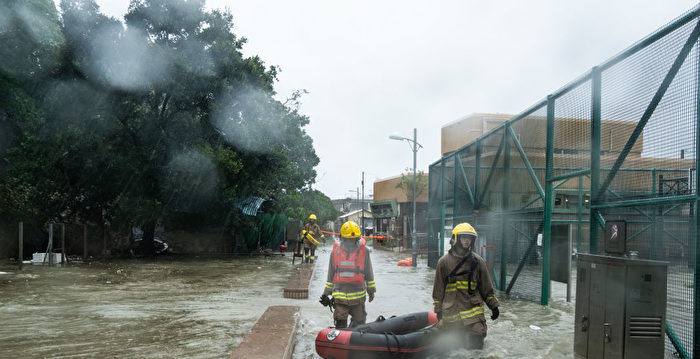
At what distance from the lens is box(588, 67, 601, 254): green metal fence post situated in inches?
279

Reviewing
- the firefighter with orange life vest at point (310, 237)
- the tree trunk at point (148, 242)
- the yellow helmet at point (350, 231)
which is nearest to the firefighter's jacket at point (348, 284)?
the yellow helmet at point (350, 231)

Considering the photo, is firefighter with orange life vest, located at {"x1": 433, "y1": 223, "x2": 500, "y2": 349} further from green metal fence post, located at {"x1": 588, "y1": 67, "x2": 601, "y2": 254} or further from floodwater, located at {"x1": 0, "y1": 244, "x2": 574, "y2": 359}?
green metal fence post, located at {"x1": 588, "y1": 67, "x2": 601, "y2": 254}

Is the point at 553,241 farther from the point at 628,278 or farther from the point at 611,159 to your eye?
the point at 628,278

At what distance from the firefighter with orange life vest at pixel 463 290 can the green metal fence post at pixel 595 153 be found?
69.5 inches

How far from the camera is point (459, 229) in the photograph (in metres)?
6.30

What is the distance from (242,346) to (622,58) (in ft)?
21.0

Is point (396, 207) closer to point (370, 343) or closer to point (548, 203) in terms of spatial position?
point (548, 203)

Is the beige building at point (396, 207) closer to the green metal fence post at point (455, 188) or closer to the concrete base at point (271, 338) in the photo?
the green metal fence post at point (455, 188)

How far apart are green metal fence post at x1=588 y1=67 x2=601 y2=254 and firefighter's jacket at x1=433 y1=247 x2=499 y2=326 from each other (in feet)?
5.75

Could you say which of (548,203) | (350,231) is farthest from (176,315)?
(548,203)

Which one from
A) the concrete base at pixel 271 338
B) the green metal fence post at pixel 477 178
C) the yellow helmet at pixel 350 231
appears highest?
the green metal fence post at pixel 477 178

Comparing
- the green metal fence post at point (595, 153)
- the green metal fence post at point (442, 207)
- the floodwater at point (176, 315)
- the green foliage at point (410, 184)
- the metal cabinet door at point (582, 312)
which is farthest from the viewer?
the green foliage at point (410, 184)

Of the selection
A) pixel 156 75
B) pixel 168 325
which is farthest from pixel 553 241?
pixel 156 75

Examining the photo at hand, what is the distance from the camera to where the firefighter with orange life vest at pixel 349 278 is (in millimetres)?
6445
